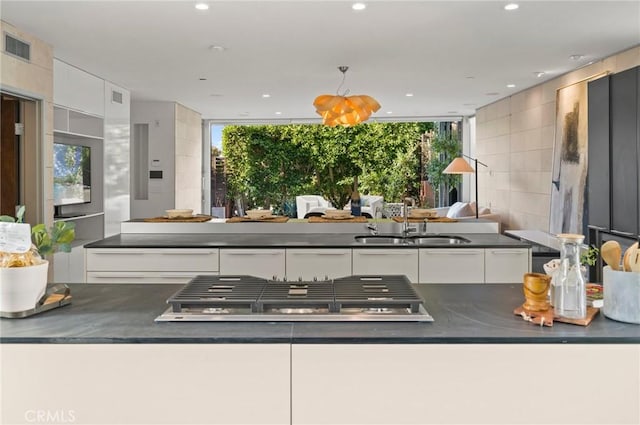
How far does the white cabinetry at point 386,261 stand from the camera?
3.47 meters

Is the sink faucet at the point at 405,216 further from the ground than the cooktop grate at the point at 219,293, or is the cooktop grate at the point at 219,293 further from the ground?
the sink faucet at the point at 405,216

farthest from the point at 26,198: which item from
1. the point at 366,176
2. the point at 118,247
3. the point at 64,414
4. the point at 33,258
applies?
the point at 366,176

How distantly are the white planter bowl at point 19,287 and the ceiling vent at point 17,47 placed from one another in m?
3.30

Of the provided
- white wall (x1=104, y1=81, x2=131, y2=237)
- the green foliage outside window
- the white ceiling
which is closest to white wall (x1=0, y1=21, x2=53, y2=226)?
the white ceiling

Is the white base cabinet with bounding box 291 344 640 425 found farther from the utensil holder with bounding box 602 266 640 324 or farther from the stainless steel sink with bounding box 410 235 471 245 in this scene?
the stainless steel sink with bounding box 410 235 471 245

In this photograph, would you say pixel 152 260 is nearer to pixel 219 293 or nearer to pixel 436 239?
pixel 219 293

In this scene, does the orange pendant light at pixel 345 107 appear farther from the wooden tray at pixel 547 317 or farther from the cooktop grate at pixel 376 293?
the wooden tray at pixel 547 317

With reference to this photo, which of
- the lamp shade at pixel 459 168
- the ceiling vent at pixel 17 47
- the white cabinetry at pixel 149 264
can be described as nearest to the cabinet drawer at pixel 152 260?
the white cabinetry at pixel 149 264

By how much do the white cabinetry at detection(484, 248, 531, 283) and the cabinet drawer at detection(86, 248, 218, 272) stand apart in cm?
182

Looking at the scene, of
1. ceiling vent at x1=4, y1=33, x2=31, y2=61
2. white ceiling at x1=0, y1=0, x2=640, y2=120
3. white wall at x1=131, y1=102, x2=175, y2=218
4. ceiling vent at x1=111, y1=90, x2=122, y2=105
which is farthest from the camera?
white wall at x1=131, y1=102, x2=175, y2=218

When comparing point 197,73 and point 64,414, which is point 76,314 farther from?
point 197,73

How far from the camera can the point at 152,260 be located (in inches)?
138

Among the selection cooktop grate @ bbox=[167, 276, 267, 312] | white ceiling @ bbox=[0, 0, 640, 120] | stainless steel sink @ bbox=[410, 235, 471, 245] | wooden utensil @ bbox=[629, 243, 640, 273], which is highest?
white ceiling @ bbox=[0, 0, 640, 120]

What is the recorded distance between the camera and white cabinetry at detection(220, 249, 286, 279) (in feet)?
11.4
